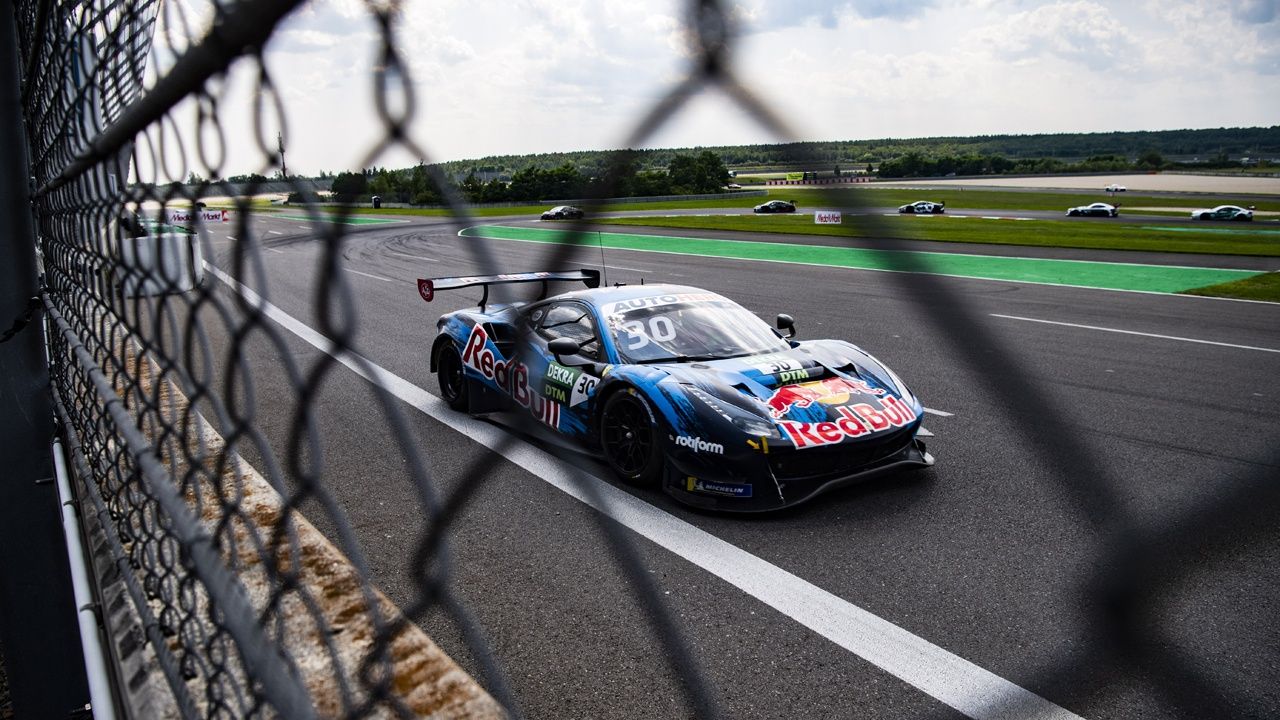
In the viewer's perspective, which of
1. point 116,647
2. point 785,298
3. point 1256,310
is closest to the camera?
point 116,647

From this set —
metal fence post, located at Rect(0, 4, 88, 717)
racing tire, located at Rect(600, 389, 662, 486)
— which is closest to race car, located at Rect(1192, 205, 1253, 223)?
racing tire, located at Rect(600, 389, 662, 486)

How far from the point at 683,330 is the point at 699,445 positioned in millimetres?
1114

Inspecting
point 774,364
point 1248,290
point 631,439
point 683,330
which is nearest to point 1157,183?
point 1248,290

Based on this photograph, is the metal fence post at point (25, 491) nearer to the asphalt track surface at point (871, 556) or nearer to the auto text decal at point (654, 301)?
the asphalt track surface at point (871, 556)

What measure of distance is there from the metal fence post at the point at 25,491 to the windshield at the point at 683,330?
3.24 meters

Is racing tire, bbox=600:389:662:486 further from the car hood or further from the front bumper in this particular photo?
the car hood

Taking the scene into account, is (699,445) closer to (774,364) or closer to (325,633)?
(774,364)

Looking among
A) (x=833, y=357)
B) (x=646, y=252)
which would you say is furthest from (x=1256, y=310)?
(x=646, y=252)

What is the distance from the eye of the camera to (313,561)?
1536 mm

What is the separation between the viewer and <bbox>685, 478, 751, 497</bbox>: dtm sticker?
15.5 ft

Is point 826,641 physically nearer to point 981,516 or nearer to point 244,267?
point 981,516

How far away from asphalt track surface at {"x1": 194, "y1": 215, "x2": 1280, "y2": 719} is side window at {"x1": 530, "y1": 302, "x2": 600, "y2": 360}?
78 cm

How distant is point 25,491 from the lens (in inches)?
106

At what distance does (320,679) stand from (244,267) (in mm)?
463
